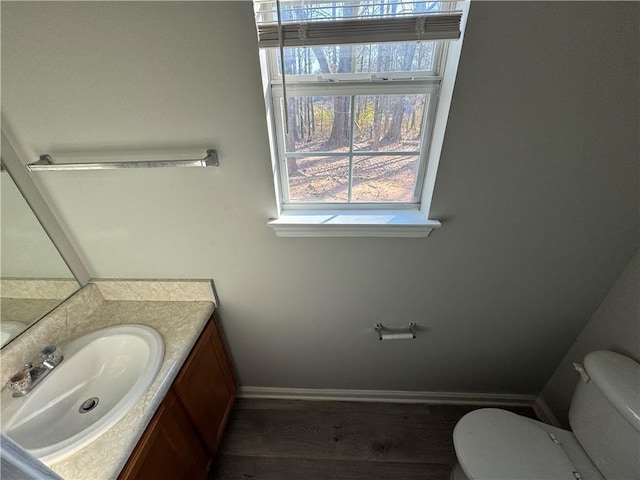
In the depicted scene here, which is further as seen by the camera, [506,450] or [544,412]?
[544,412]

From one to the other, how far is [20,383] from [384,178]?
147 centimetres

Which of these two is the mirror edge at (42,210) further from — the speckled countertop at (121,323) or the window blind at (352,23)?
the window blind at (352,23)

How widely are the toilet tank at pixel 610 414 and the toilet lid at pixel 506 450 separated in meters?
0.12

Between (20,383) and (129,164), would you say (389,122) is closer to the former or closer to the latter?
(129,164)

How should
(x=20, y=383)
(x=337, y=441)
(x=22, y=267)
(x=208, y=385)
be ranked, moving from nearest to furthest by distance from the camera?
(x=20, y=383)
(x=22, y=267)
(x=208, y=385)
(x=337, y=441)

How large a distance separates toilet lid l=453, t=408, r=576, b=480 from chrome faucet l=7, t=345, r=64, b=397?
158cm

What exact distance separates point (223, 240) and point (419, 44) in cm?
100

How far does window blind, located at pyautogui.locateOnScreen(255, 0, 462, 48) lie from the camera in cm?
73

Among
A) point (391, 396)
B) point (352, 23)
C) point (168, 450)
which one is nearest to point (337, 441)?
point (391, 396)

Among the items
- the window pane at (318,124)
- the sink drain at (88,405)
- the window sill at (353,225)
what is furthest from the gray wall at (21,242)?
the window pane at (318,124)

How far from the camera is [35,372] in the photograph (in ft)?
2.99

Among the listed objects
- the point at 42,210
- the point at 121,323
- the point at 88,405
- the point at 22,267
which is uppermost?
the point at 42,210

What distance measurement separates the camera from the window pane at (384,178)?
1049 millimetres

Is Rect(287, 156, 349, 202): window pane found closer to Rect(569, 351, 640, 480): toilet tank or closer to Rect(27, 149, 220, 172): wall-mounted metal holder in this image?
Rect(27, 149, 220, 172): wall-mounted metal holder
